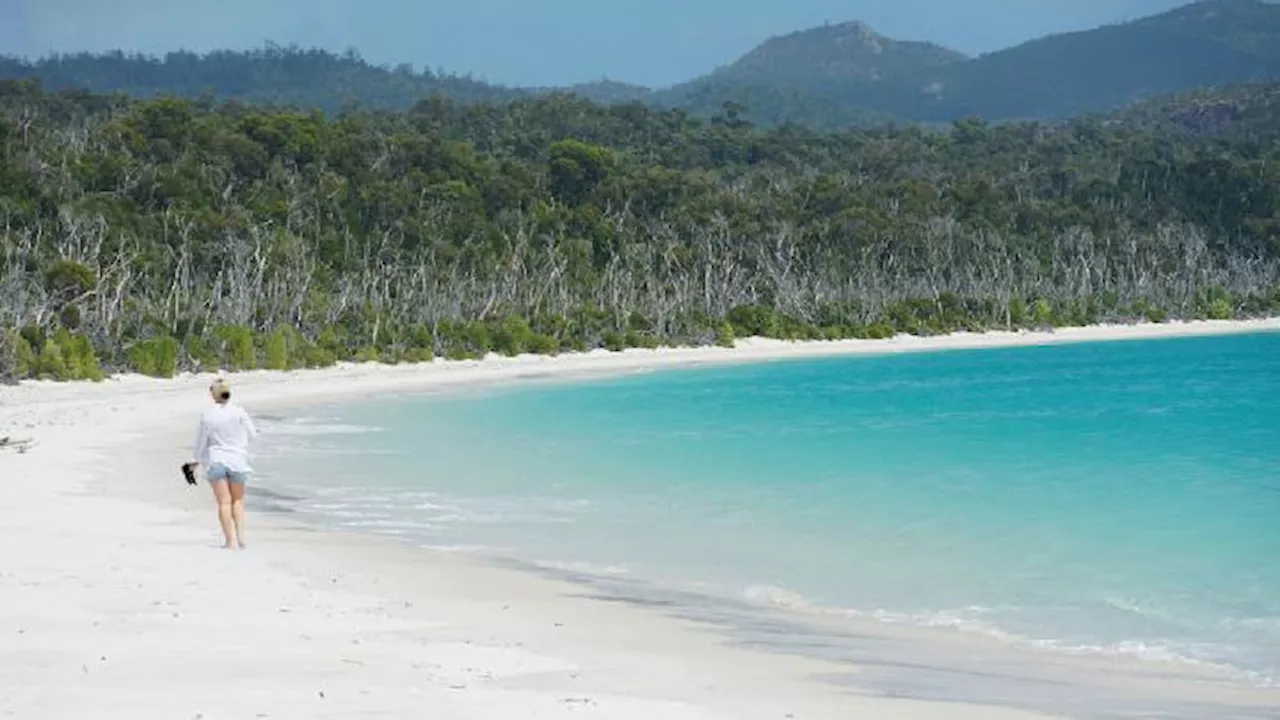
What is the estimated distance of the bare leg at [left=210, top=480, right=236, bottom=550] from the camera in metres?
12.7

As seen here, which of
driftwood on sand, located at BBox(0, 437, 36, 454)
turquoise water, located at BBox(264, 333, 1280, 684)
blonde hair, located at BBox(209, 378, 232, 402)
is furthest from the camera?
driftwood on sand, located at BBox(0, 437, 36, 454)

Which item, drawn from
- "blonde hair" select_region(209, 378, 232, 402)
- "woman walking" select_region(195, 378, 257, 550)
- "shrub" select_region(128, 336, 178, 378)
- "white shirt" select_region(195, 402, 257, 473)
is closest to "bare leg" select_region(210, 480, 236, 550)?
"woman walking" select_region(195, 378, 257, 550)

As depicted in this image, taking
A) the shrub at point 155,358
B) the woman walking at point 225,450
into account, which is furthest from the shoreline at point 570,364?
the woman walking at point 225,450

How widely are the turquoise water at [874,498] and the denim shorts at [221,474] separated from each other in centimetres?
215

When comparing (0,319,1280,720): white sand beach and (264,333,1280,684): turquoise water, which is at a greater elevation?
(0,319,1280,720): white sand beach

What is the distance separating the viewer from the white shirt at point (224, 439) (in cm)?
1262

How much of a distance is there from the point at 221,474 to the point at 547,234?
213 feet

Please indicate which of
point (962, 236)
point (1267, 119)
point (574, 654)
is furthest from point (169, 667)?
point (1267, 119)

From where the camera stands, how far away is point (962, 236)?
90.2 m

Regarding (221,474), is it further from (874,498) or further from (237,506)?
(874,498)

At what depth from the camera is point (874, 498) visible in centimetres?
1911

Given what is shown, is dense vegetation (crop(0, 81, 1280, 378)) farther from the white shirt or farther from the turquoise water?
the white shirt

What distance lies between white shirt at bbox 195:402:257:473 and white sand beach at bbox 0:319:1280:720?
66 cm

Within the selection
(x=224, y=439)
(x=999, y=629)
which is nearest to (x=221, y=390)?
(x=224, y=439)
